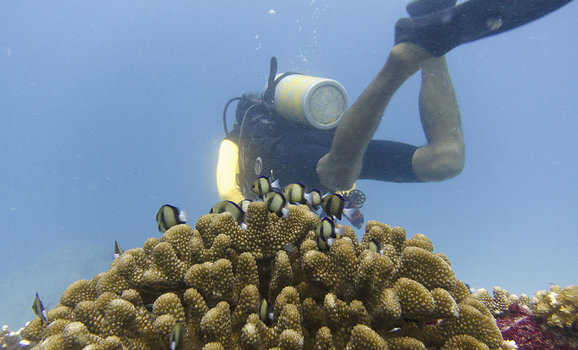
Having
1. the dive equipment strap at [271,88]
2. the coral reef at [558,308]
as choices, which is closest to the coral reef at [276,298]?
the coral reef at [558,308]

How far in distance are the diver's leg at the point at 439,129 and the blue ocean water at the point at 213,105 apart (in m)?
82.0

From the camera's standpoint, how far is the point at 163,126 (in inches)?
5861

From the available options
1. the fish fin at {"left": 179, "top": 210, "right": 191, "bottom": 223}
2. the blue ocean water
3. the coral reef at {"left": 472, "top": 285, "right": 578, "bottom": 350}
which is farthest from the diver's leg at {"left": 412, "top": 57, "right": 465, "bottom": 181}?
the blue ocean water

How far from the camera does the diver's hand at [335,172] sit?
211 inches

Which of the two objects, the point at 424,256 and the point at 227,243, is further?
the point at 227,243

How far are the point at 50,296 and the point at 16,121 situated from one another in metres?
165

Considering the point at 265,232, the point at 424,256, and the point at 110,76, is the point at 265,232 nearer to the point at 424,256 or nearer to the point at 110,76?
the point at 424,256

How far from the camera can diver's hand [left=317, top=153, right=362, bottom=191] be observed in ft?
17.6

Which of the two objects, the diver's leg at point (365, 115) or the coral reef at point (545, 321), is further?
the diver's leg at point (365, 115)

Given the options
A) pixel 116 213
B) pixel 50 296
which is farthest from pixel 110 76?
pixel 50 296

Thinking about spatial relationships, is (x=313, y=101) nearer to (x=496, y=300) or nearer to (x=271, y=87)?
(x=271, y=87)

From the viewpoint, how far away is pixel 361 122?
4.97 m

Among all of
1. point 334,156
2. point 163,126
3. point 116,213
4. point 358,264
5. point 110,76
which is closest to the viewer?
point 358,264

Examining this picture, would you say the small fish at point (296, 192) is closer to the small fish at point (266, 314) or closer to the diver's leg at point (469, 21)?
the small fish at point (266, 314)
